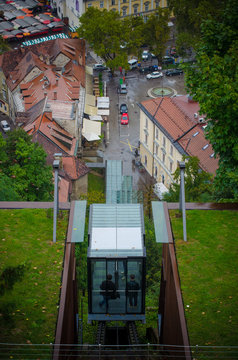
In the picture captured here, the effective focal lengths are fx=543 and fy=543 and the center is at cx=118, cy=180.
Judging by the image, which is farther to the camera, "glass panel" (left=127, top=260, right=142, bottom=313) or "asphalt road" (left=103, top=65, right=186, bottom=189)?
"asphalt road" (left=103, top=65, right=186, bottom=189)

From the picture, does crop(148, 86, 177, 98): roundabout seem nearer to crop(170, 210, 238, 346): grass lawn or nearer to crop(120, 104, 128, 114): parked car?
crop(120, 104, 128, 114): parked car

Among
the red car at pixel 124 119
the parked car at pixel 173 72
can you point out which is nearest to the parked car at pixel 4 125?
the red car at pixel 124 119

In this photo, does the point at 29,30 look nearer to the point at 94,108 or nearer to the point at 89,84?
the point at 89,84

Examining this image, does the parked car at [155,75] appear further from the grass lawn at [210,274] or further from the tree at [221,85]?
the grass lawn at [210,274]

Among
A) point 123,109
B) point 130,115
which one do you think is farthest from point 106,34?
point 130,115

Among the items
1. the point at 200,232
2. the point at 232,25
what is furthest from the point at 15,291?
the point at 232,25

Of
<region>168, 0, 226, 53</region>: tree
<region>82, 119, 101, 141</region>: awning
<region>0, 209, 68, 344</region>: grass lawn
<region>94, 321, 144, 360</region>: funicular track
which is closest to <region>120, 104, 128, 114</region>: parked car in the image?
<region>82, 119, 101, 141</region>: awning

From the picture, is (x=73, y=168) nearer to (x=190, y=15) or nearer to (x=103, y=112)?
(x=103, y=112)
